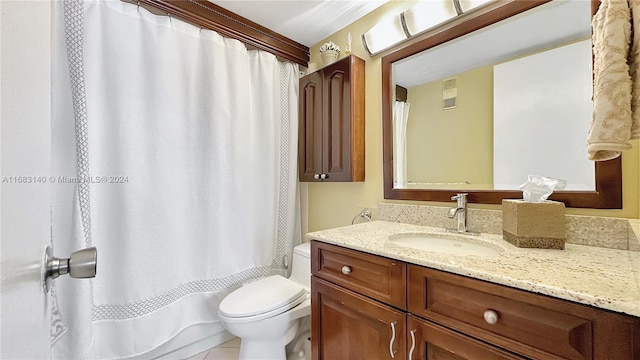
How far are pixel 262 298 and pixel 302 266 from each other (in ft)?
1.21

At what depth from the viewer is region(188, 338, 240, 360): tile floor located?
66.3 inches

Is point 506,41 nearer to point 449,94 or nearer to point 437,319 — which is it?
point 449,94

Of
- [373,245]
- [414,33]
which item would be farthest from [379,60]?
[373,245]

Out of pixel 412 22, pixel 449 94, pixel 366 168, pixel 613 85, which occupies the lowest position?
pixel 366 168

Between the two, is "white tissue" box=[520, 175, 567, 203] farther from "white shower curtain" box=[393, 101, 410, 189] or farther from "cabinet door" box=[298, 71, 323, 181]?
"cabinet door" box=[298, 71, 323, 181]

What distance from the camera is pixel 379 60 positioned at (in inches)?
66.1

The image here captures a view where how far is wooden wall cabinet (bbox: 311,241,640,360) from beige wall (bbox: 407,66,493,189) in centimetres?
68

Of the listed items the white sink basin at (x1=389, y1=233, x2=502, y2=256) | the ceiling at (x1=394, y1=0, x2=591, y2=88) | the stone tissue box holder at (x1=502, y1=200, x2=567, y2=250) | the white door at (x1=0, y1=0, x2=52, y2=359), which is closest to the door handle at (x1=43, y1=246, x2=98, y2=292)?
the white door at (x1=0, y1=0, x2=52, y2=359)

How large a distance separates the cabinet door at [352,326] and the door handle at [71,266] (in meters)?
0.85

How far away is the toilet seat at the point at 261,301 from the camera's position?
1.33 m

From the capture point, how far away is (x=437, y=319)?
825 mm

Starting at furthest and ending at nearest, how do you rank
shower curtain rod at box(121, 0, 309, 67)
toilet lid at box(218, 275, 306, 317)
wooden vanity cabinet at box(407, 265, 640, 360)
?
shower curtain rod at box(121, 0, 309, 67) < toilet lid at box(218, 275, 306, 317) < wooden vanity cabinet at box(407, 265, 640, 360)

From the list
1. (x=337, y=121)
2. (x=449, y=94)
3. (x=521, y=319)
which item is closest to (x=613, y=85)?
(x=521, y=319)

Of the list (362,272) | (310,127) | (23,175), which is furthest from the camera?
(310,127)
